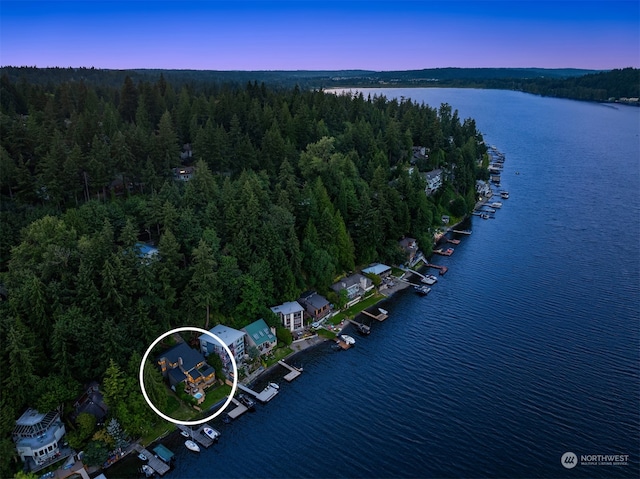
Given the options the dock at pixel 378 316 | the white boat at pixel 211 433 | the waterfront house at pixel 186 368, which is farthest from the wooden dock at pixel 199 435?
the dock at pixel 378 316

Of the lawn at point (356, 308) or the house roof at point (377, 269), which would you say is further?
the house roof at point (377, 269)

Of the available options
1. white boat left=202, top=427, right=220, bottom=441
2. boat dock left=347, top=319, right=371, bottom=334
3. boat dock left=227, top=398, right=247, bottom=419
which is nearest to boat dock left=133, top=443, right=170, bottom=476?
white boat left=202, top=427, right=220, bottom=441

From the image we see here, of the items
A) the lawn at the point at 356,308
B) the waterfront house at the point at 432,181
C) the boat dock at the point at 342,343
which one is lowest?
the boat dock at the point at 342,343

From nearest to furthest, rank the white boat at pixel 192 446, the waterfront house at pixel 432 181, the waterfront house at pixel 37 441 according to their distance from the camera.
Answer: the waterfront house at pixel 37 441
the white boat at pixel 192 446
the waterfront house at pixel 432 181

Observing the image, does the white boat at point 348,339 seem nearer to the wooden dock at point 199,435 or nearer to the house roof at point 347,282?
the house roof at point 347,282

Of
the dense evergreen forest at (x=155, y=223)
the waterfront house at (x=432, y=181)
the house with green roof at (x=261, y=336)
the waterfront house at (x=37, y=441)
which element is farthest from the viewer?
the waterfront house at (x=432, y=181)

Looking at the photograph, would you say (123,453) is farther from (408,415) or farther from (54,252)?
(408,415)

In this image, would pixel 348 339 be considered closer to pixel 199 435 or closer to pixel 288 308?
pixel 288 308
